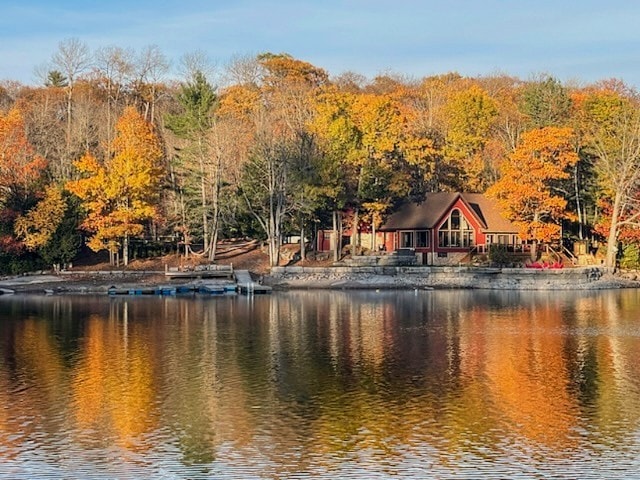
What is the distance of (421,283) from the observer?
62625mm

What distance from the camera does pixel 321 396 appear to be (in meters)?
24.1

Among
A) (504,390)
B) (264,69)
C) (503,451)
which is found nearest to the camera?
(503,451)

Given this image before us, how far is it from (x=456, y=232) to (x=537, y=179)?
791cm

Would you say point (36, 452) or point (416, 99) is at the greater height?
point (416, 99)

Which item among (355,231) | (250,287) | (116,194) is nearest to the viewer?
(250,287)

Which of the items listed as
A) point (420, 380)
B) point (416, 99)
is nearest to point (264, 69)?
point (416, 99)

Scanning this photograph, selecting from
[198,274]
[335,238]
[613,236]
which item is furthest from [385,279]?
[613,236]

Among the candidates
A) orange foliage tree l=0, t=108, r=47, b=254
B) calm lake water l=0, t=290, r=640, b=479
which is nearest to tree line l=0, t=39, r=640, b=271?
orange foliage tree l=0, t=108, r=47, b=254

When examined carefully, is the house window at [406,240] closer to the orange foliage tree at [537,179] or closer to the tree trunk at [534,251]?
the orange foliage tree at [537,179]

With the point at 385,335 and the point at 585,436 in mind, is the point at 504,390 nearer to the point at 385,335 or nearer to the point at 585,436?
the point at 585,436

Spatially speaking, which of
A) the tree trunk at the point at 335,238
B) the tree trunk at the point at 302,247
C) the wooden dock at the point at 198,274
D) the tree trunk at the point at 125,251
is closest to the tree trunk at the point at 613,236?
the tree trunk at the point at 335,238

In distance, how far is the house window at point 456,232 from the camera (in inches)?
2805

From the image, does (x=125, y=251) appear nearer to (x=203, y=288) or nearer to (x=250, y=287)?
(x=203, y=288)

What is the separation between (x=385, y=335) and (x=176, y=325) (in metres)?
9.93
